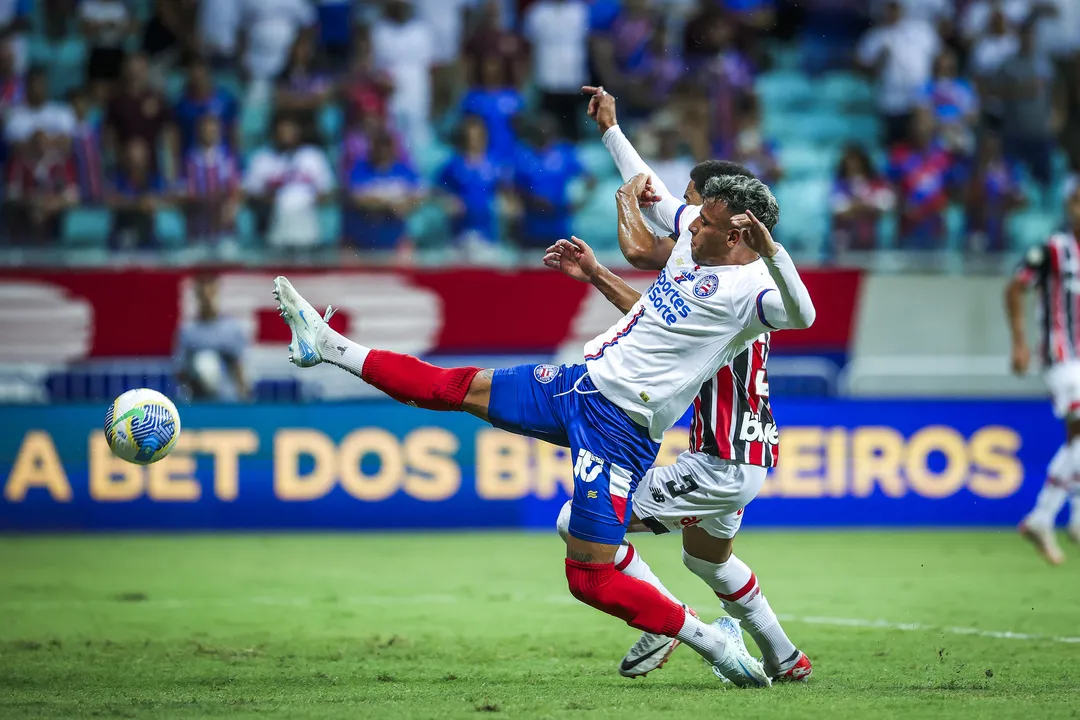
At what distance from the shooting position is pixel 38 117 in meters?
16.8

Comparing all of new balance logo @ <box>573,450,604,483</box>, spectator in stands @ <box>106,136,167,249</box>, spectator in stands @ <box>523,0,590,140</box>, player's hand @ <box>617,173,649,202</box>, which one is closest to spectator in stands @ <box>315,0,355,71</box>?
spectator in stands @ <box>523,0,590,140</box>

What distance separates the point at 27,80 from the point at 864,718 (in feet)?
46.4

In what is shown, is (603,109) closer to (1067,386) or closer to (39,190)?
(1067,386)

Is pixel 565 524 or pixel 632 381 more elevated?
pixel 632 381

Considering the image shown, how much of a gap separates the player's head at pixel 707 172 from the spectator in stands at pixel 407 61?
10423mm

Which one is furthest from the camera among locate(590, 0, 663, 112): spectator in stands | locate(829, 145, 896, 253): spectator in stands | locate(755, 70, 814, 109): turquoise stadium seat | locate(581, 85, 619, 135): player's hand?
locate(755, 70, 814, 109): turquoise stadium seat

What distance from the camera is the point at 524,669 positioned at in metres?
7.48

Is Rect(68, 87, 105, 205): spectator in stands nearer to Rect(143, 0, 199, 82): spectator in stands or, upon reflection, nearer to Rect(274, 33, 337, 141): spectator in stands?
Rect(143, 0, 199, 82): spectator in stands

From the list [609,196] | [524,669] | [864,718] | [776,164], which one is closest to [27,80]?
[609,196]

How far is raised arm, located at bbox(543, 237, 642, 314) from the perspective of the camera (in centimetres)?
720

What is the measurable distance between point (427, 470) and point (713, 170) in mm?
7857

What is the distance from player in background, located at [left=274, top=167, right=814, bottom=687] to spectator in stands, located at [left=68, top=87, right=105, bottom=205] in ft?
32.3

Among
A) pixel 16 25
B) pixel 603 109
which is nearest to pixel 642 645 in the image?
Answer: pixel 603 109

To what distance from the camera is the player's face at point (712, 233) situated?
668 cm
